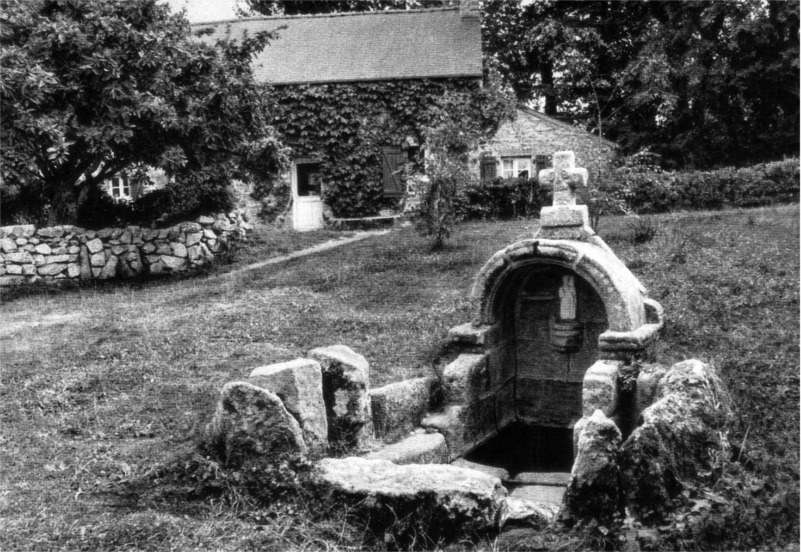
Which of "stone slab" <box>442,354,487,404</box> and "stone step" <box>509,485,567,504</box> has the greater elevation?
"stone slab" <box>442,354,487,404</box>

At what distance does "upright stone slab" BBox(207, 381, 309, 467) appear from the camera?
17.3 feet

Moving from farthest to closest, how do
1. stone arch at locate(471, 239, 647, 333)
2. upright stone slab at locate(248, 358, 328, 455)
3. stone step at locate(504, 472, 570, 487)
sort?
1. stone arch at locate(471, 239, 647, 333)
2. stone step at locate(504, 472, 570, 487)
3. upright stone slab at locate(248, 358, 328, 455)

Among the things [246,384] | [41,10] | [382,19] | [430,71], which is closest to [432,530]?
[246,384]

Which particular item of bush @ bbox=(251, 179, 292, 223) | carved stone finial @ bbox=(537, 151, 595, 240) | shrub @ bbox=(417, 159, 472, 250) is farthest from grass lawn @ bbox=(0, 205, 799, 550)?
bush @ bbox=(251, 179, 292, 223)

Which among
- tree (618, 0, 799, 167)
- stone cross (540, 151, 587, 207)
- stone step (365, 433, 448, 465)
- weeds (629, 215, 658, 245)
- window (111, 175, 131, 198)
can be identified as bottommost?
stone step (365, 433, 448, 465)

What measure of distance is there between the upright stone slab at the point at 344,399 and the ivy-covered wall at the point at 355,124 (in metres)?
15.7

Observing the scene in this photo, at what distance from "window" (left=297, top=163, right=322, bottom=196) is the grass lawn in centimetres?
609

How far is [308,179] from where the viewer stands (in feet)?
73.7

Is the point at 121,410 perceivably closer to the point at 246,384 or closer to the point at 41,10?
the point at 246,384

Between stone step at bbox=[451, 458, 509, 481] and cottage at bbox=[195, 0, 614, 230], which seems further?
cottage at bbox=[195, 0, 614, 230]

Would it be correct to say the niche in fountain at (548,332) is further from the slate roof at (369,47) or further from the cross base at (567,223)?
Result: the slate roof at (369,47)

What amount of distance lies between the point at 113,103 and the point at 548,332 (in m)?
8.73

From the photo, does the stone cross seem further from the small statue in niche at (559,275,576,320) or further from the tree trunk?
the tree trunk

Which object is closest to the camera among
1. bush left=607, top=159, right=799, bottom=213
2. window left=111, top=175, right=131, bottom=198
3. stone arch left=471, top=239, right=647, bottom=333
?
stone arch left=471, top=239, right=647, bottom=333
